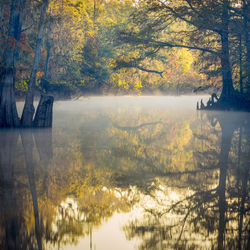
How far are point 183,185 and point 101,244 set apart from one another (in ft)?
10.9

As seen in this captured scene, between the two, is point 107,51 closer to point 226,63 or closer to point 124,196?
point 226,63

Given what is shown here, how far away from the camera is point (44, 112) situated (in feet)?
62.1

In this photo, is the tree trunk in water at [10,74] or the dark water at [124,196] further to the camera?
the tree trunk in water at [10,74]

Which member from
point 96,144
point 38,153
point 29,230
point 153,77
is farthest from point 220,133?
point 153,77

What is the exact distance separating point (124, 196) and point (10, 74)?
41.8 ft

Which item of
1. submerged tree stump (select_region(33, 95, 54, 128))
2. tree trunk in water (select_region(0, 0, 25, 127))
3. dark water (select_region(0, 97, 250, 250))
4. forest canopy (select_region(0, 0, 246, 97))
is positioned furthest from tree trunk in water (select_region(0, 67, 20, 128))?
forest canopy (select_region(0, 0, 246, 97))

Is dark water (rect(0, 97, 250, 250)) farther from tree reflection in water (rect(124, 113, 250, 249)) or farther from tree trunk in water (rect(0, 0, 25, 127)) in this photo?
tree trunk in water (rect(0, 0, 25, 127))

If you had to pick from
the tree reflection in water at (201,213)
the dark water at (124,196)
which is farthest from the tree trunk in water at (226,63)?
the tree reflection in water at (201,213)

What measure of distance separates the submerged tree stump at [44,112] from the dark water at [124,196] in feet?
15.5

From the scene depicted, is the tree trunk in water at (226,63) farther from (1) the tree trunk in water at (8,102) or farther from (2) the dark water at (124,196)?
(2) the dark water at (124,196)

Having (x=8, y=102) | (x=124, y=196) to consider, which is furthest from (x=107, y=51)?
(x=124, y=196)

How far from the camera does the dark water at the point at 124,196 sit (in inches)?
208

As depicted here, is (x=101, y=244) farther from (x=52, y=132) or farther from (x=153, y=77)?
(x=153, y=77)

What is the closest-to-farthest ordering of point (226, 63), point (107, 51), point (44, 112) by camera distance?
point (44, 112)
point (226, 63)
point (107, 51)
